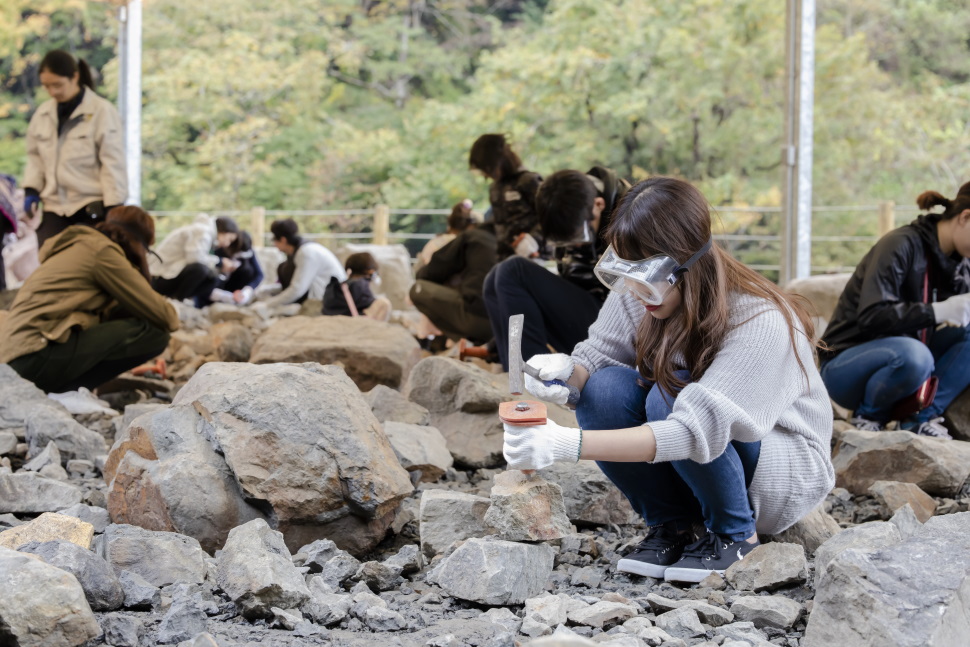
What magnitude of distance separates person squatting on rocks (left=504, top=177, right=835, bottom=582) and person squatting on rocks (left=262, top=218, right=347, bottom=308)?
4446mm

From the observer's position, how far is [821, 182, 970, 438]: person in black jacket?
2.95 metres

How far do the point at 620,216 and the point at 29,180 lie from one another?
3.73m

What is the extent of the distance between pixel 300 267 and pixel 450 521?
15.1 ft

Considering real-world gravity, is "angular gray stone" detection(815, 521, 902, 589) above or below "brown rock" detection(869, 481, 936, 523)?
above

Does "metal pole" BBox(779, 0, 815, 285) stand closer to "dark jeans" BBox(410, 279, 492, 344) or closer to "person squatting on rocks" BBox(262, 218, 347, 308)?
"dark jeans" BBox(410, 279, 492, 344)

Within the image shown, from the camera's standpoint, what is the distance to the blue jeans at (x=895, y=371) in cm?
300

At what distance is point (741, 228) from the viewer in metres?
12.3

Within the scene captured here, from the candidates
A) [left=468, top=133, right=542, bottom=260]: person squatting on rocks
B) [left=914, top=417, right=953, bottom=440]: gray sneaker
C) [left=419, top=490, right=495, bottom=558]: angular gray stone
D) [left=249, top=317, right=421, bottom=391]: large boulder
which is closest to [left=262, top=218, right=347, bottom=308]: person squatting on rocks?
[left=249, top=317, right=421, bottom=391]: large boulder

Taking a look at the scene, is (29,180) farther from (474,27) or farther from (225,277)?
(474,27)

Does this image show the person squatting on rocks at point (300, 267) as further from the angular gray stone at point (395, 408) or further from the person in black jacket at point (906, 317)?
the person in black jacket at point (906, 317)

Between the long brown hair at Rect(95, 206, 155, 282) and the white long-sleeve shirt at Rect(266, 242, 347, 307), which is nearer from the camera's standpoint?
the long brown hair at Rect(95, 206, 155, 282)

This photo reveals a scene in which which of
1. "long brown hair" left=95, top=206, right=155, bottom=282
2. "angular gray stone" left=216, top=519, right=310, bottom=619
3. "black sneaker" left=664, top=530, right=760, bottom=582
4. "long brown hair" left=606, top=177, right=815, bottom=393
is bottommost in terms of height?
"black sneaker" left=664, top=530, right=760, bottom=582

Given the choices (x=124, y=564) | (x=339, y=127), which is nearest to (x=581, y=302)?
(x=124, y=564)

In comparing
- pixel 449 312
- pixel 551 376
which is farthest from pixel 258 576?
pixel 449 312
